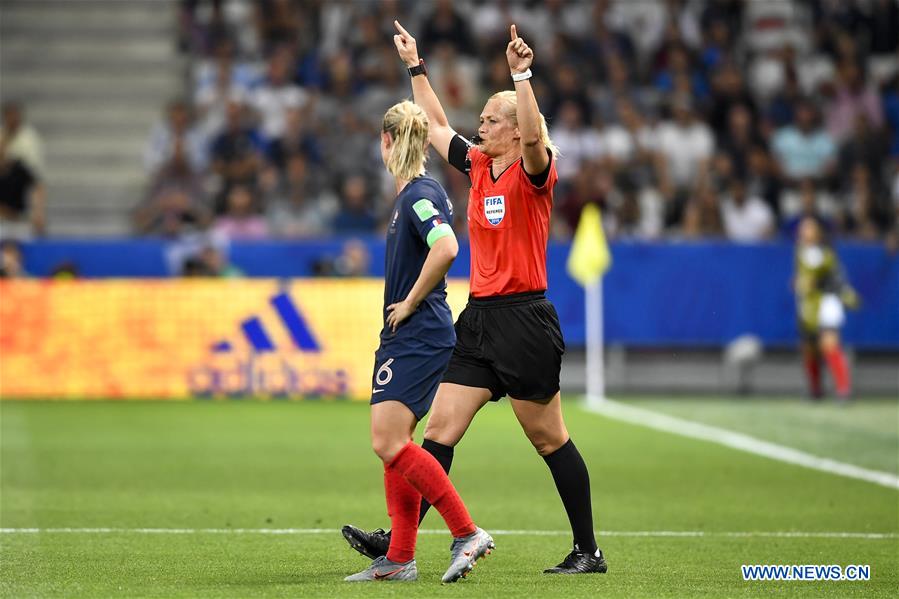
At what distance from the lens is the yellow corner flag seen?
21016 mm

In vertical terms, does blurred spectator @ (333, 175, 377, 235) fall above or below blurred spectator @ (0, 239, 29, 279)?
above

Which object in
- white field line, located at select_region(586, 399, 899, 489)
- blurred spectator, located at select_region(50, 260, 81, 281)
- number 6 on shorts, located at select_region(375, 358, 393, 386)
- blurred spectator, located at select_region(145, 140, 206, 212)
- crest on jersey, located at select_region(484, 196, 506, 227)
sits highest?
blurred spectator, located at select_region(145, 140, 206, 212)

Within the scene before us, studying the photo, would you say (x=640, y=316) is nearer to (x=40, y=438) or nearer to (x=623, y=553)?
(x=40, y=438)

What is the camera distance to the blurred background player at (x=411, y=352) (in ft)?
25.9

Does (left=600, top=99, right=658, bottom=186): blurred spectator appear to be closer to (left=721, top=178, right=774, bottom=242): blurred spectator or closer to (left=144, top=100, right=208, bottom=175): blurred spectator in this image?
(left=721, top=178, right=774, bottom=242): blurred spectator

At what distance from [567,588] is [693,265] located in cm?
1488

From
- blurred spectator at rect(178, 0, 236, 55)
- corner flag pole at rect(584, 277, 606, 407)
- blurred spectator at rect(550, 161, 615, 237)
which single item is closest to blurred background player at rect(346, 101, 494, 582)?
corner flag pole at rect(584, 277, 606, 407)

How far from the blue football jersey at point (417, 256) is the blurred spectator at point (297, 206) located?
1476 centimetres

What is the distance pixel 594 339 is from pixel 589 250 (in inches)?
53.3

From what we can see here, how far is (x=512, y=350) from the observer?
8.30 meters

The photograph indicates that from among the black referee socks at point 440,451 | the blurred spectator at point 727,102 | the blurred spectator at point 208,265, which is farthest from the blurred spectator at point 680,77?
the black referee socks at point 440,451

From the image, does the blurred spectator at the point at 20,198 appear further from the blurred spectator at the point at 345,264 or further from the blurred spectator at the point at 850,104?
the blurred spectator at the point at 850,104

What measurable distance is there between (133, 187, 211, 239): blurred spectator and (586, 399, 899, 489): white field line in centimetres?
598

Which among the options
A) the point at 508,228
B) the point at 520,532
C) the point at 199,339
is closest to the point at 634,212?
the point at 199,339
